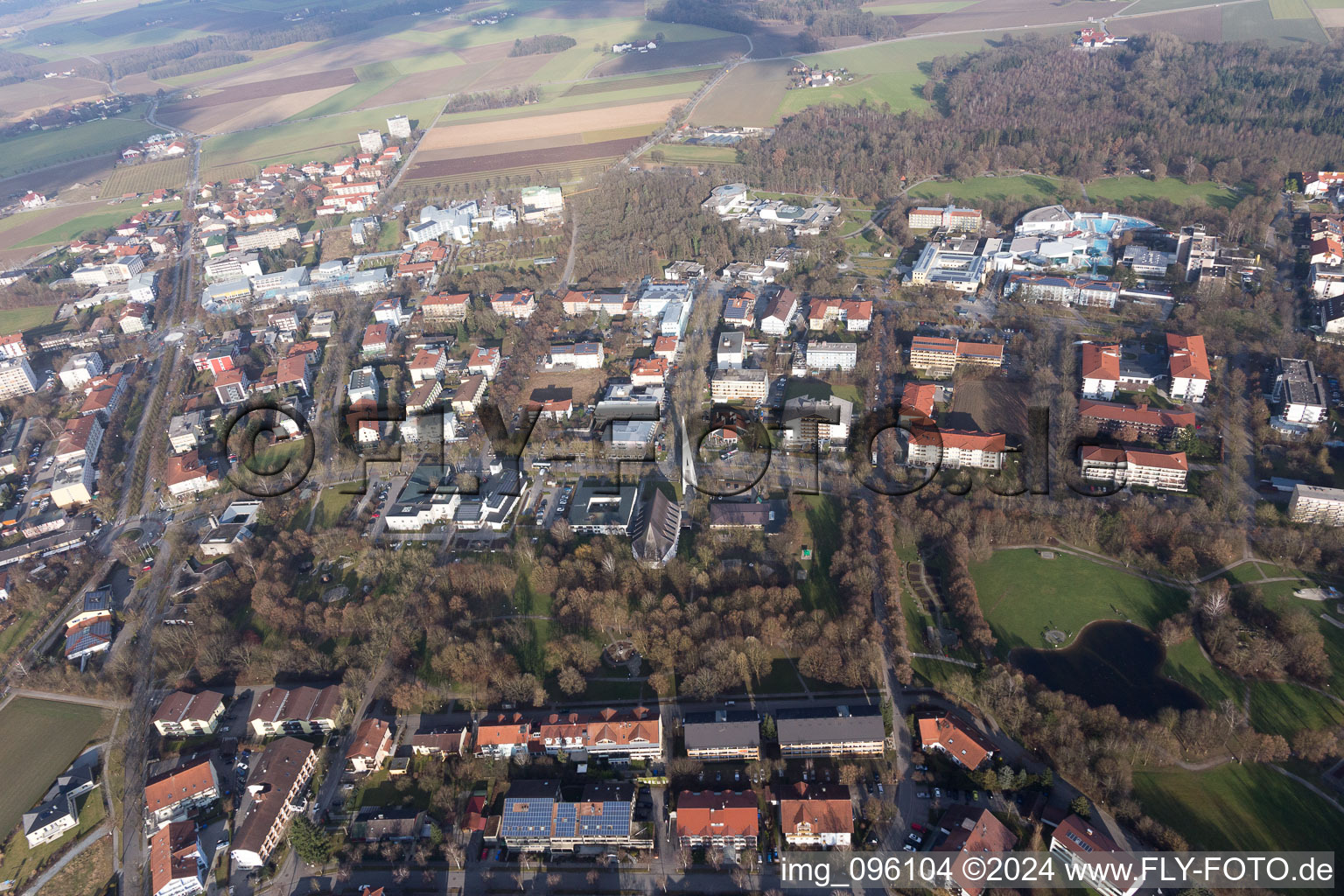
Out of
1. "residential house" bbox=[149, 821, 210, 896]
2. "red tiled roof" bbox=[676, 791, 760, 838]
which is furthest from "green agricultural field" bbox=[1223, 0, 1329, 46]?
"residential house" bbox=[149, 821, 210, 896]

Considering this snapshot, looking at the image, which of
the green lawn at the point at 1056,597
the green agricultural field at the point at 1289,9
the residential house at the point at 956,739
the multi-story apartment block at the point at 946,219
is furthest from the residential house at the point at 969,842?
the green agricultural field at the point at 1289,9

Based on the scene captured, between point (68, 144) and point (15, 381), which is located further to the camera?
point (68, 144)

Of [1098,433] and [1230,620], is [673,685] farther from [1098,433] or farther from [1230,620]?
[1098,433]

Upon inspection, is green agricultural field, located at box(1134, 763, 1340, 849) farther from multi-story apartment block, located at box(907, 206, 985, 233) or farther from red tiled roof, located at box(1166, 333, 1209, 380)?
multi-story apartment block, located at box(907, 206, 985, 233)

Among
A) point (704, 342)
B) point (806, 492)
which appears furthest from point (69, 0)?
point (806, 492)

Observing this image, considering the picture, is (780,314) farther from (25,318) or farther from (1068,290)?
(25,318)

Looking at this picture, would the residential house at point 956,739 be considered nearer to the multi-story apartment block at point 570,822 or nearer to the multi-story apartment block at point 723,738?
the multi-story apartment block at point 723,738

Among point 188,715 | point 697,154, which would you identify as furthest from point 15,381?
point 697,154
